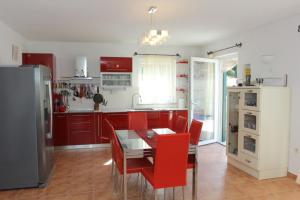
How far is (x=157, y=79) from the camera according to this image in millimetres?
5926

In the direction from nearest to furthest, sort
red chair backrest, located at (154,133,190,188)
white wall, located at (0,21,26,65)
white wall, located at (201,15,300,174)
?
1. red chair backrest, located at (154,133,190,188)
2. white wall, located at (201,15,300,174)
3. white wall, located at (0,21,26,65)

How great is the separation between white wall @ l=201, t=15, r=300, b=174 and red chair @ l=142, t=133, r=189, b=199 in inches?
81.6

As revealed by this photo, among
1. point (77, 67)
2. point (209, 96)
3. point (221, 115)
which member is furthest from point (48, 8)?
point (221, 115)

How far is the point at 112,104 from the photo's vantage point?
19.0 feet

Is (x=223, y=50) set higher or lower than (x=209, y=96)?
higher

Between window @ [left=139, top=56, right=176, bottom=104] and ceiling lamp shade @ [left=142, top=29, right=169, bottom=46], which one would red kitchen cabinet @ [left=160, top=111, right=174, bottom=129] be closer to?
window @ [left=139, top=56, right=176, bottom=104]

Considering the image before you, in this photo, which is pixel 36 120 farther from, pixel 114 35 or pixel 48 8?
pixel 114 35

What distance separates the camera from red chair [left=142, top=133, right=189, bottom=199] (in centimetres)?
231

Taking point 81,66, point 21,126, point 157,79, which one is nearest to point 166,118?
point 157,79

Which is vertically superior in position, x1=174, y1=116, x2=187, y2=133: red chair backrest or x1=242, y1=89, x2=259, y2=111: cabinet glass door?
x1=242, y1=89, x2=259, y2=111: cabinet glass door

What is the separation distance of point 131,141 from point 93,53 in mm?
3311

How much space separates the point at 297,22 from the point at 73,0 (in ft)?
9.99

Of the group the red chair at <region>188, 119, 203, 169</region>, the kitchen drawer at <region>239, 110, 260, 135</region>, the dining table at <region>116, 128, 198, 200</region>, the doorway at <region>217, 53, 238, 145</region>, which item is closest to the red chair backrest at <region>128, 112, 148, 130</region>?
the dining table at <region>116, 128, 198, 200</region>

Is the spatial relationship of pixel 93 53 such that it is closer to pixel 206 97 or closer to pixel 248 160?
pixel 206 97
